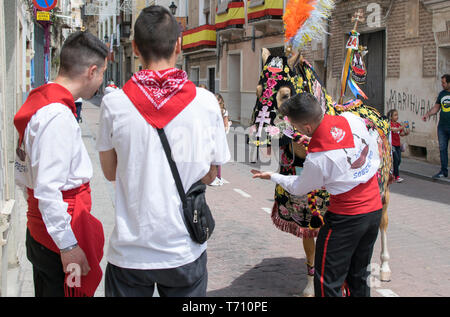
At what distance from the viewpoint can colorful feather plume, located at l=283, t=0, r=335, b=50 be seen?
4.38 metres

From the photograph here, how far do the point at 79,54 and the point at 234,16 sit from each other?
22405 mm

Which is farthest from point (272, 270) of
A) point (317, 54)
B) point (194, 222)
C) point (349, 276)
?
point (317, 54)

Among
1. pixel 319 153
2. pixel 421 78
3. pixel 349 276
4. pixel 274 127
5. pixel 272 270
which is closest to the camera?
pixel 319 153

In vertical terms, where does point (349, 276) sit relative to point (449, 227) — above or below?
above

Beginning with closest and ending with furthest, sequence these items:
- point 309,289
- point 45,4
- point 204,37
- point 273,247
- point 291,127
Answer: point 291,127
point 309,289
point 273,247
point 45,4
point 204,37

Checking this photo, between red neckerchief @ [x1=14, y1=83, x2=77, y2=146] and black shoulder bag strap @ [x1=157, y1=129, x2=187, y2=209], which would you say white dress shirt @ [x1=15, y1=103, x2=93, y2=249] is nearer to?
red neckerchief @ [x1=14, y1=83, x2=77, y2=146]

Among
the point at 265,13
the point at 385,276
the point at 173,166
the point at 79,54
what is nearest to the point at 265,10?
the point at 265,13

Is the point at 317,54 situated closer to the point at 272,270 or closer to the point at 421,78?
the point at 421,78

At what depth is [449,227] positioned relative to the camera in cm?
679

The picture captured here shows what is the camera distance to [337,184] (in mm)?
3213

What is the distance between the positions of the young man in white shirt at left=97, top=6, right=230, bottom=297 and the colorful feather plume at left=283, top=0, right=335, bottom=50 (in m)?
2.28

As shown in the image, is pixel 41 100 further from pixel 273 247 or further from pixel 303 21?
pixel 273 247

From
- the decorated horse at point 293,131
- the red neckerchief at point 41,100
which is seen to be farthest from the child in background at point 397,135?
the red neckerchief at point 41,100
